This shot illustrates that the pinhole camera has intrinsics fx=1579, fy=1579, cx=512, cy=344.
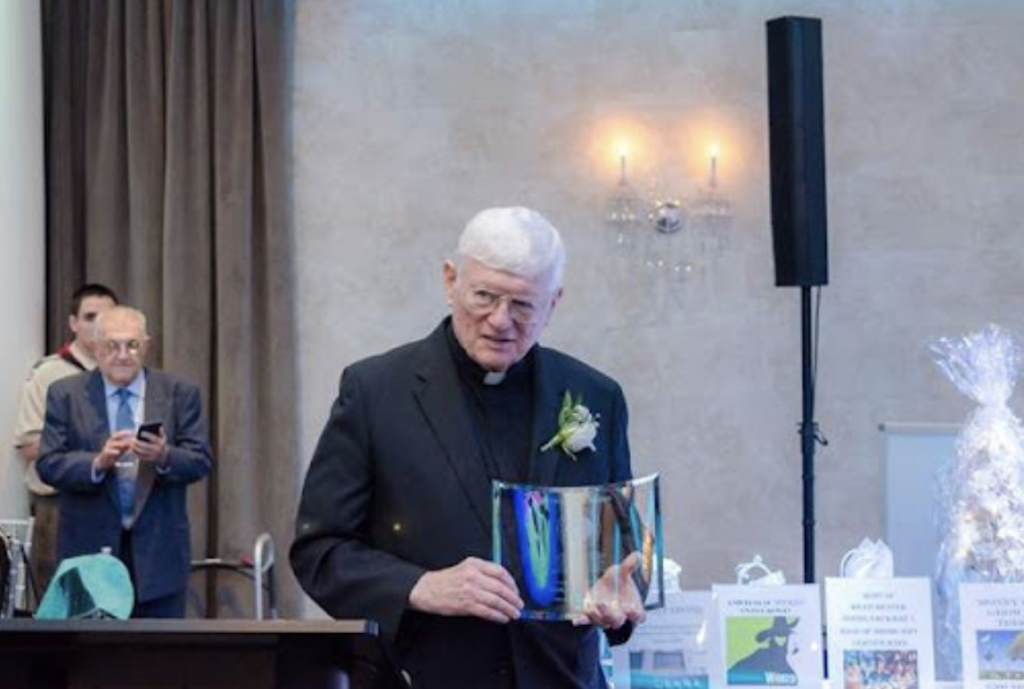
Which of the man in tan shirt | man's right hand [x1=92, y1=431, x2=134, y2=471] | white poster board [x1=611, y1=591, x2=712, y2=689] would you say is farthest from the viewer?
the man in tan shirt

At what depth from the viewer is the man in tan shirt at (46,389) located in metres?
6.00

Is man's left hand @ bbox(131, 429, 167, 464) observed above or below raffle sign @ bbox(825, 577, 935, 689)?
above

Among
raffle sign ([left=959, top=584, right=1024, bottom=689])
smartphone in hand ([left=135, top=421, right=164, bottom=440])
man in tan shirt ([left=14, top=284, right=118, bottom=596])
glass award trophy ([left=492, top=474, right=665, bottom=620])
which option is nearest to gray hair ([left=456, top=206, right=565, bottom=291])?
glass award trophy ([left=492, top=474, right=665, bottom=620])

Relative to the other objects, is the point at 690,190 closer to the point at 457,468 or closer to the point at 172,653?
the point at 457,468

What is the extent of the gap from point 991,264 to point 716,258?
1141 millimetres

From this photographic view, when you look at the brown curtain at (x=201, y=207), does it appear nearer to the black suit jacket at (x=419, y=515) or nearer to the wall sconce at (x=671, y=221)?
the wall sconce at (x=671, y=221)

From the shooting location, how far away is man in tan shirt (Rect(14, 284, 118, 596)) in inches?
236

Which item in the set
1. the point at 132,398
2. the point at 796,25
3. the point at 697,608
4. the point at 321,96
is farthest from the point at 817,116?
the point at 321,96

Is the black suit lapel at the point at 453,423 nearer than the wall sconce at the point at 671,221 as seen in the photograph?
Yes

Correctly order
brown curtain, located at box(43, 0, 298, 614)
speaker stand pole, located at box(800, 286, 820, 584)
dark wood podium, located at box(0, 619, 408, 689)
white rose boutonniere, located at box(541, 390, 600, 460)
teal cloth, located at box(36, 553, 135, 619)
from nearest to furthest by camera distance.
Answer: dark wood podium, located at box(0, 619, 408, 689)
white rose boutonniere, located at box(541, 390, 600, 460)
teal cloth, located at box(36, 553, 135, 619)
speaker stand pole, located at box(800, 286, 820, 584)
brown curtain, located at box(43, 0, 298, 614)

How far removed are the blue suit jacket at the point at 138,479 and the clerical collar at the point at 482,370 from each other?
2910mm

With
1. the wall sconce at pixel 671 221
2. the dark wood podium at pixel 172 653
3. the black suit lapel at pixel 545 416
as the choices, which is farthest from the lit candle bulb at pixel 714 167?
the dark wood podium at pixel 172 653

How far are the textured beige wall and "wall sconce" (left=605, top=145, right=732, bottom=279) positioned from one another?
0.05 metres

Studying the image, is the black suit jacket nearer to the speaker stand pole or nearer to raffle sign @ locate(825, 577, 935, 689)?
raffle sign @ locate(825, 577, 935, 689)
